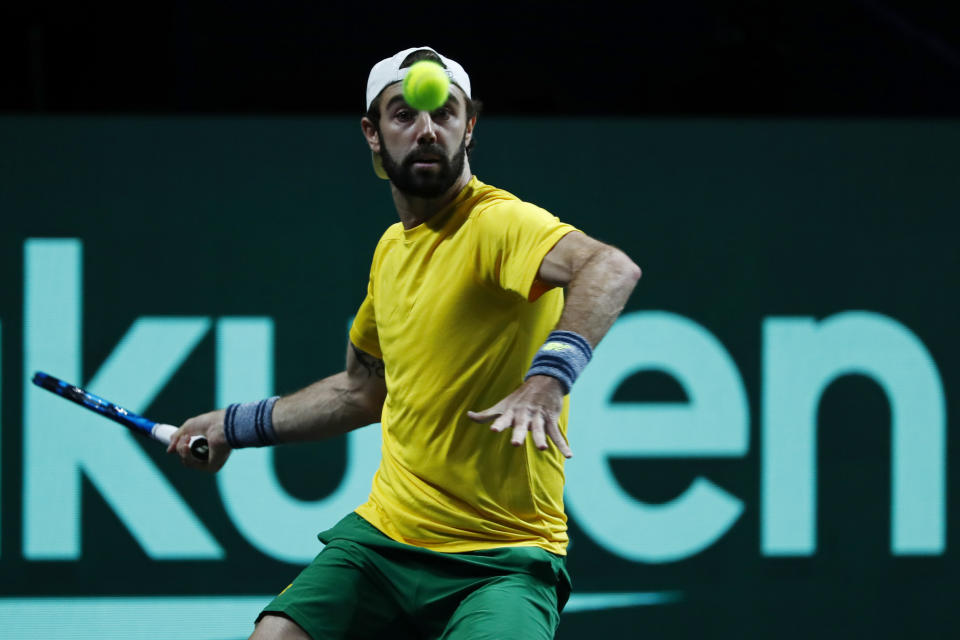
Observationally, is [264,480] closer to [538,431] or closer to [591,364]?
[591,364]

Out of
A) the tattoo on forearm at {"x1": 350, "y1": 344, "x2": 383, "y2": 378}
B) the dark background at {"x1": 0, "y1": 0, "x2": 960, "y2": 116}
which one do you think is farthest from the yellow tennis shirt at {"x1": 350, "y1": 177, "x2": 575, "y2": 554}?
the dark background at {"x1": 0, "y1": 0, "x2": 960, "y2": 116}

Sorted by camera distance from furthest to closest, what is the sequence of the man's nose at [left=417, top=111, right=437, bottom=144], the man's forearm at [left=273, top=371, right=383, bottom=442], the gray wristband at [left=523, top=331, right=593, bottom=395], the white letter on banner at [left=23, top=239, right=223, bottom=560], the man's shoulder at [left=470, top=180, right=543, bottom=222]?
the white letter on banner at [left=23, top=239, right=223, bottom=560] < the man's forearm at [left=273, top=371, right=383, bottom=442] < the man's nose at [left=417, top=111, right=437, bottom=144] < the man's shoulder at [left=470, top=180, right=543, bottom=222] < the gray wristband at [left=523, top=331, right=593, bottom=395]

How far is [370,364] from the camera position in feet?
10.5

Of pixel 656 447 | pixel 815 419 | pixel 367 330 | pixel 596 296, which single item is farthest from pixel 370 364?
pixel 815 419

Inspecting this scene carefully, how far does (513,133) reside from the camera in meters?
4.73

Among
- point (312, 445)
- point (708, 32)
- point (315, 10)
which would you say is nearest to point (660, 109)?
point (708, 32)

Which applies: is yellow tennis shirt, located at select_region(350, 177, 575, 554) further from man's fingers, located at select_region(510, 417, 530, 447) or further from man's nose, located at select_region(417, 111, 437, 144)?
man's fingers, located at select_region(510, 417, 530, 447)

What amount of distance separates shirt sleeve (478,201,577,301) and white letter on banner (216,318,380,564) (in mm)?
2216

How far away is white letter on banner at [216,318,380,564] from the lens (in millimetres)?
4668

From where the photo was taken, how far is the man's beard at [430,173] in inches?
107

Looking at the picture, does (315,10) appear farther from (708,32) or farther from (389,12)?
(708,32)

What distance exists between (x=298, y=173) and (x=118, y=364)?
101 centimetres

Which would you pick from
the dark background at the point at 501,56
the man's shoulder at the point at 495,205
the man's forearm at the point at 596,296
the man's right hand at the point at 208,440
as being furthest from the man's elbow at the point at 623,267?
the dark background at the point at 501,56

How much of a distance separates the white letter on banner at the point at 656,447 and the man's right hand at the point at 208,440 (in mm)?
1782
